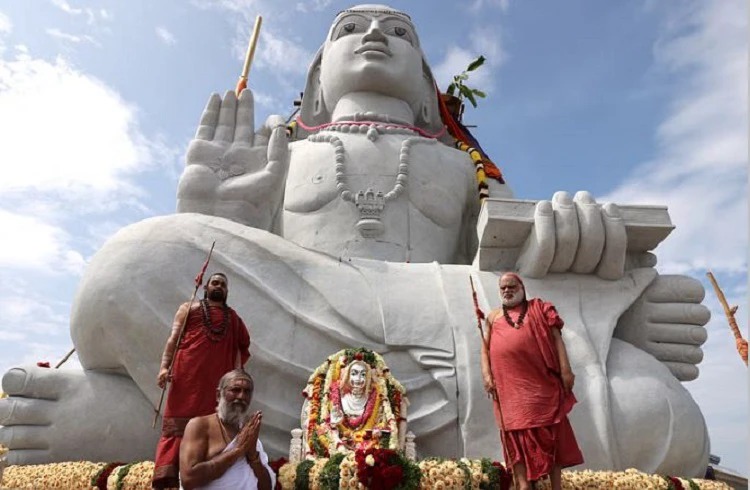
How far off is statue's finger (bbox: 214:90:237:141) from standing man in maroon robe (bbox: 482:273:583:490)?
13.5 ft

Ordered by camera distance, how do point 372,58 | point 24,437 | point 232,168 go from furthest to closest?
point 372,58 < point 232,168 < point 24,437

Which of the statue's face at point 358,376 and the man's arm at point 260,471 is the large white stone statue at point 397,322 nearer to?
the statue's face at point 358,376

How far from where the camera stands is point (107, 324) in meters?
4.60

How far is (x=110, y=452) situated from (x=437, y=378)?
2512mm

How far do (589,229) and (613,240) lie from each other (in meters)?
0.24

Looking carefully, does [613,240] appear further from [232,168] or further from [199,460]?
[232,168]

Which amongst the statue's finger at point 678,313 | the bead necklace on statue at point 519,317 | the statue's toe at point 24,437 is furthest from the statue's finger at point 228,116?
the statue's finger at point 678,313

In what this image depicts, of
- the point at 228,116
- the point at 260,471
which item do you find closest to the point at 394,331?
the point at 260,471

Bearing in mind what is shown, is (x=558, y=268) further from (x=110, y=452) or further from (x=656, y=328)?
(x=110, y=452)

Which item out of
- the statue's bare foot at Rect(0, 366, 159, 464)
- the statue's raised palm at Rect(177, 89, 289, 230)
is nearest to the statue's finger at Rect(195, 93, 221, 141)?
the statue's raised palm at Rect(177, 89, 289, 230)

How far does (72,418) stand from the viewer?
174 inches

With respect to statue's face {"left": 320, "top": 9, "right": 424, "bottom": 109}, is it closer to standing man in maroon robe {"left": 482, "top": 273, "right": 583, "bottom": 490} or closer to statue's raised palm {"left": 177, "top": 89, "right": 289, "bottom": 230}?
statue's raised palm {"left": 177, "top": 89, "right": 289, "bottom": 230}

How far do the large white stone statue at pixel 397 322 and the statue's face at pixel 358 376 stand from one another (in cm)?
37

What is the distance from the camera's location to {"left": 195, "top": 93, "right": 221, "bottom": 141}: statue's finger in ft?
21.8
